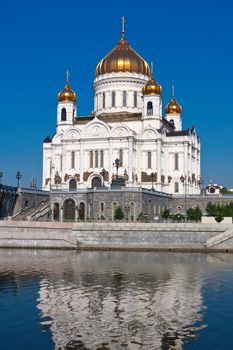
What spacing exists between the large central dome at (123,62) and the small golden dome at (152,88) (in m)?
5.20

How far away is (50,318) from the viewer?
20203mm

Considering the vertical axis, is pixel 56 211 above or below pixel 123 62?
below

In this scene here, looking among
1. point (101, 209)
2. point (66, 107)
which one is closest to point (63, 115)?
point (66, 107)

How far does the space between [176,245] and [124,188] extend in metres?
13.8

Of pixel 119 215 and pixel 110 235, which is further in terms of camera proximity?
pixel 119 215

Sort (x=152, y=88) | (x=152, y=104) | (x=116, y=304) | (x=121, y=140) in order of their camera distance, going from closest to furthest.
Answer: (x=116, y=304) < (x=121, y=140) < (x=152, y=88) < (x=152, y=104)

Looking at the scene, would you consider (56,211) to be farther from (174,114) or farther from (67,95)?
(174,114)

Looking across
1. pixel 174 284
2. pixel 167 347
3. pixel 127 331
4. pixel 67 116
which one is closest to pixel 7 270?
pixel 174 284

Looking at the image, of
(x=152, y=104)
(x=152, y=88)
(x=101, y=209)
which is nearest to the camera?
(x=101, y=209)

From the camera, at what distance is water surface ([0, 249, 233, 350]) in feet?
57.0

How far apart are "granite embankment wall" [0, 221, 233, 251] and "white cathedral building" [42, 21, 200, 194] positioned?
1882 centimetres

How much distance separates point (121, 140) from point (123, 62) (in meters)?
13.1

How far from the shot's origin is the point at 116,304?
22.9 meters

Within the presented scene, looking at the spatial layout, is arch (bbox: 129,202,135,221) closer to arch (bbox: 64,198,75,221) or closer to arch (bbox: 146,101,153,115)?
arch (bbox: 64,198,75,221)
